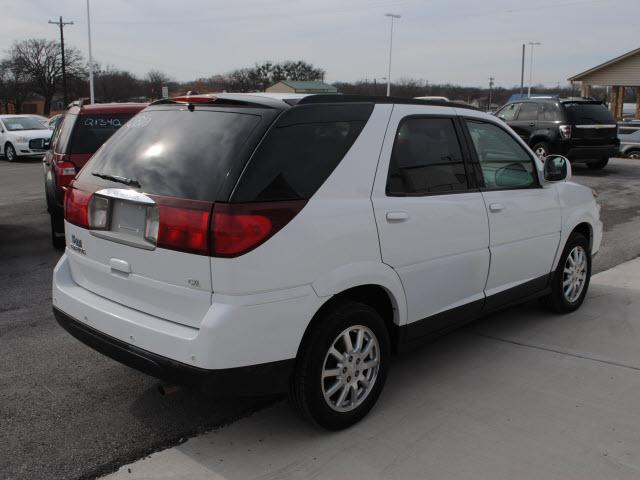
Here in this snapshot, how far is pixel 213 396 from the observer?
2922 mm

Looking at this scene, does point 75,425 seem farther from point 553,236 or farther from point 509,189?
point 553,236

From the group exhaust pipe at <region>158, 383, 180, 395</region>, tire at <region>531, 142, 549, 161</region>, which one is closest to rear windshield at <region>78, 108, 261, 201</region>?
exhaust pipe at <region>158, 383, 180, 395</region>

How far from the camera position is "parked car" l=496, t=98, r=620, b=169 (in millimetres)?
15504

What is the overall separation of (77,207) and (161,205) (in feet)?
2.68

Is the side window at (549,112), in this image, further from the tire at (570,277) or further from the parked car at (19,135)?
the parked car at (19,135)

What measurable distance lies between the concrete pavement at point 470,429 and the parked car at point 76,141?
490 centimetres

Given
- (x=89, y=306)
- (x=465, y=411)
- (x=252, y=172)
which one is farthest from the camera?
(x=465, y=411)

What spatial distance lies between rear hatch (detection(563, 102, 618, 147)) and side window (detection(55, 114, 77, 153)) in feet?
39.7

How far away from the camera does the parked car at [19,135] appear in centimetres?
2184

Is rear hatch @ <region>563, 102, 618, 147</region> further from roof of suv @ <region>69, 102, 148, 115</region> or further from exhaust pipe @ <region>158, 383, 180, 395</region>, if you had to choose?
exhaust pipe @ <region>158, 383, 180, 395</region>

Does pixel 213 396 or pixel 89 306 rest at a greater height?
pixel 89 306

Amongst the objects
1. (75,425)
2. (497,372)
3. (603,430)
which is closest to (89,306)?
(75,425)

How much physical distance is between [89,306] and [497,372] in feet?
8.65

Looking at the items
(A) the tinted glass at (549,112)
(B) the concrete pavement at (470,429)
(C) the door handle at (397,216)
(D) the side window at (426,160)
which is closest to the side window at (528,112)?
(A) the tinted glass at (549,112)
